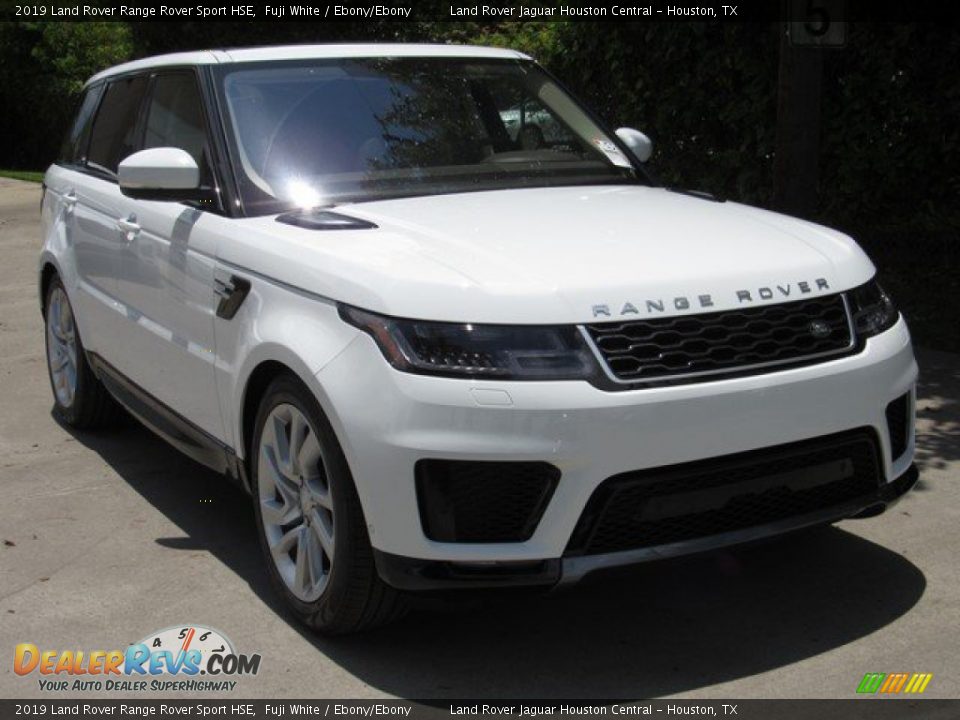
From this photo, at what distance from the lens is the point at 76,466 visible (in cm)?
641

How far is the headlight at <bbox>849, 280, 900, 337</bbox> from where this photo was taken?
4.25m

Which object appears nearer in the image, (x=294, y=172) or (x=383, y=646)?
(x=383, y=646)

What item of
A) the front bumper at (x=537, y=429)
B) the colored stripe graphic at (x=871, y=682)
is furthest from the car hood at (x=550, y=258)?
the colored stripe graphic at (x=871, y=682)

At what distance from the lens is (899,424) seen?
4340mm

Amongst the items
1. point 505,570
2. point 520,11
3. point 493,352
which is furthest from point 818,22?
point 520,11

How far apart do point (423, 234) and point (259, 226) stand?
623mm

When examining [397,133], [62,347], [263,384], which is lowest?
[62,347]

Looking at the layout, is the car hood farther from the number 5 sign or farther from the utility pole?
the utility pole

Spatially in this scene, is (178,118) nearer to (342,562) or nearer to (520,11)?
(342,562)

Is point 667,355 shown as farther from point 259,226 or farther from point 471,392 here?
point 259,226

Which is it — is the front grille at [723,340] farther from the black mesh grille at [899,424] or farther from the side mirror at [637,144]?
the side mirror at [637,144]

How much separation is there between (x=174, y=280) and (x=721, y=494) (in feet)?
7.38

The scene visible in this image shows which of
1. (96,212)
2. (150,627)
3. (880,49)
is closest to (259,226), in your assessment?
(150,627)

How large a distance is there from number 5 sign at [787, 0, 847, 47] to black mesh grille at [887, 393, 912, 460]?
3520 millimetres
